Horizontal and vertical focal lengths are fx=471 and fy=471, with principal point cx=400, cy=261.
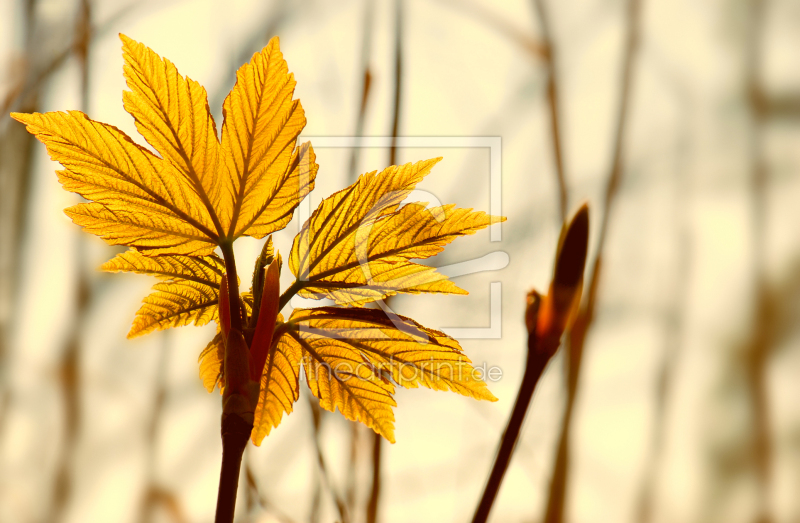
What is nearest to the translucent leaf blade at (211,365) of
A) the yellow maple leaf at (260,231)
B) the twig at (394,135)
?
the yellow maple leaf at (260,231)

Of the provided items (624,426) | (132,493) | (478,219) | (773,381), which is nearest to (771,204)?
(773,381)

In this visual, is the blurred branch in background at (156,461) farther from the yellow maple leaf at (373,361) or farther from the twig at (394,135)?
the yellow maple leaf at (373,361)

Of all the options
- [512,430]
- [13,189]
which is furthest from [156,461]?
[512,430]

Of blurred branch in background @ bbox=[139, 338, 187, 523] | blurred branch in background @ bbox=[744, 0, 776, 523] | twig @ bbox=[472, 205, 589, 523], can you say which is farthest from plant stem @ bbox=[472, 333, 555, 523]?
blurred branch in background @ bbox=[744, 0, 776, 523]

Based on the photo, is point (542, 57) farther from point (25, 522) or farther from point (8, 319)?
point (25, 522)

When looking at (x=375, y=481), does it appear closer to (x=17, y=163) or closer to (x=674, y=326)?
(x=674, y=326)
